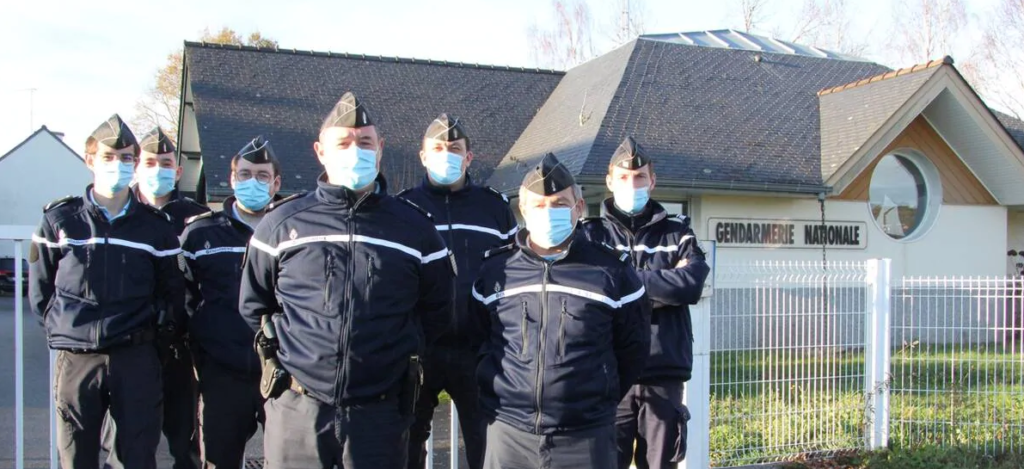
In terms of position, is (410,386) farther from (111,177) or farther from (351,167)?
(111,177)

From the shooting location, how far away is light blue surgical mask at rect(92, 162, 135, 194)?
175 inches

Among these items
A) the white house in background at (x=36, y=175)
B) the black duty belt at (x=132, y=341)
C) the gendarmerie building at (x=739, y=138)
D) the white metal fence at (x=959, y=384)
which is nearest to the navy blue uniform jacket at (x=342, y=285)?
the black duty belt at (x=132, y=341)

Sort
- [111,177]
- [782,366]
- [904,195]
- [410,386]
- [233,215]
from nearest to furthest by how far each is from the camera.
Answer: [410,386] → [111,177] → [233,215] → [782,366] → [904,195]

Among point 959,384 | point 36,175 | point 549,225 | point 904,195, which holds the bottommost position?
point 959,384

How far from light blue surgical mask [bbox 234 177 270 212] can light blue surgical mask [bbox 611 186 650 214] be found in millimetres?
2158

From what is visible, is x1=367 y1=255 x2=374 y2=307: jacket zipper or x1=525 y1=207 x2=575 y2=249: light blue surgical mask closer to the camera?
x1=367 y1=255 x2=374 y2=307: jacket zipper

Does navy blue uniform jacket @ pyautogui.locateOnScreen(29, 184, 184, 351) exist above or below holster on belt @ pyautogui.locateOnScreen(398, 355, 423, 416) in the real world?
above

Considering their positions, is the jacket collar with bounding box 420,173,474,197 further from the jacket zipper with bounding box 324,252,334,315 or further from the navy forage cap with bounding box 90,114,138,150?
the navy forage cap with bounding box 90,114,138,150

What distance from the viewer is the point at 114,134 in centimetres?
447

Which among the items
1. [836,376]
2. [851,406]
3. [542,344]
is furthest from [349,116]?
[851,406]

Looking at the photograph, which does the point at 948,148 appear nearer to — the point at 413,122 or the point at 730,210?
the point at 730,210

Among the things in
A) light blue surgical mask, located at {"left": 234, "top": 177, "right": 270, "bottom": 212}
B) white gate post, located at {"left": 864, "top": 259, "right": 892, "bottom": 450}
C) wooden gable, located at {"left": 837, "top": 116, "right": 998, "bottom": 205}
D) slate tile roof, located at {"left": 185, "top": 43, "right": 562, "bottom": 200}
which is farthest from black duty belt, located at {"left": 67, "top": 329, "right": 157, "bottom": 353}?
wooden gable, located at {"left": 837, "top": 116, "right": 998, "bottom": 205}

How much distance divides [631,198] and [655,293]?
22.5 inches

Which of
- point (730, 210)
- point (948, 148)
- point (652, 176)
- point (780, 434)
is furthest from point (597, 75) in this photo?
point (652, 176)
